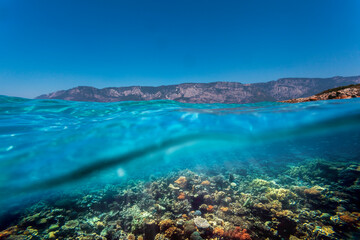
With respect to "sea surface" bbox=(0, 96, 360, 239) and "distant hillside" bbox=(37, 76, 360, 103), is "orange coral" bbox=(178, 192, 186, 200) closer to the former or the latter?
"sea surface" bbox=(0, 96, 360, 239)

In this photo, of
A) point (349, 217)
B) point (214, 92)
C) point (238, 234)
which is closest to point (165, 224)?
point (238, 234)

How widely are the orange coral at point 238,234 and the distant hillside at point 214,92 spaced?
427ft

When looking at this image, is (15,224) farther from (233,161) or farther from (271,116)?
(233,161)

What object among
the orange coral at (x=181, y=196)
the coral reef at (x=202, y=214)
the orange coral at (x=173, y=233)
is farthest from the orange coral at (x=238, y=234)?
the orange coral at (x=181, y=196)

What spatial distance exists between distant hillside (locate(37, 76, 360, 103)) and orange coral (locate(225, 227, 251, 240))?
13027 centimetres

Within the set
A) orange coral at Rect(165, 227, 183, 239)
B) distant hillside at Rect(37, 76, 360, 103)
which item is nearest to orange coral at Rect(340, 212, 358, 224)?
orange coral at Rect(165, 227, 183, 239)

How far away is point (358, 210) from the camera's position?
6.51m

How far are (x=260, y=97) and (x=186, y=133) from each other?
16435 centimetres

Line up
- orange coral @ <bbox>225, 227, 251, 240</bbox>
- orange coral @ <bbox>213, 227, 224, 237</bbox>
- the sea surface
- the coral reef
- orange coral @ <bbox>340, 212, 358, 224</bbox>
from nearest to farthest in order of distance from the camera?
orange coral @ <bbox>225, 227, 251, 240</bbox> < orange coral @ <bbox>213, 227, 224, 237</bbox> < the coral reef < the sea surface < orange coral @ <bbox>340, 212, 358, 224</bbox>

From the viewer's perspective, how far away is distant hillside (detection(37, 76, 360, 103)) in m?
140

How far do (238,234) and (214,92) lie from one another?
153053 millimetres

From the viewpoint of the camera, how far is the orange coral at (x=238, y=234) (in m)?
5.02

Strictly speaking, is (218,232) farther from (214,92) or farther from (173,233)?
(214,92)

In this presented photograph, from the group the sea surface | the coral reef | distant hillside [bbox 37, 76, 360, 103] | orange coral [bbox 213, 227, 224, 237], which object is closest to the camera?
orange coral [bbox 213, 227, 224, 237]
